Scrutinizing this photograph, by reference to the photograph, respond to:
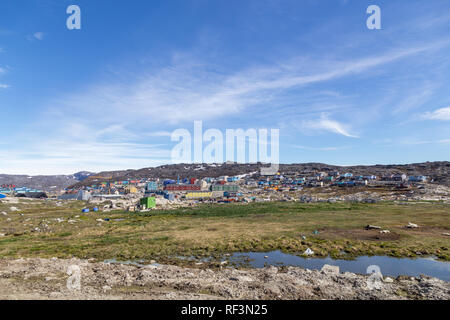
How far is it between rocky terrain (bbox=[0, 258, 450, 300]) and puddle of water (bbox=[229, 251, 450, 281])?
206cm

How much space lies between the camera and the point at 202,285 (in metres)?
12.3

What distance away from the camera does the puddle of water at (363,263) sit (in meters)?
15.2

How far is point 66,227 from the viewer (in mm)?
32531

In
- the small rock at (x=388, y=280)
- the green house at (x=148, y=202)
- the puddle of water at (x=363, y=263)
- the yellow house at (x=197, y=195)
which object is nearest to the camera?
the small rock at (x=388, y=280)

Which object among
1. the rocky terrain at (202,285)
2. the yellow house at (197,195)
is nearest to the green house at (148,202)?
the yellow house at (197,195)

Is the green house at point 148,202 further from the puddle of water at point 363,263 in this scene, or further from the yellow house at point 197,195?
the puddle of water at point 363,263

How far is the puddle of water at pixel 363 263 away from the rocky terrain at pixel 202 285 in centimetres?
206

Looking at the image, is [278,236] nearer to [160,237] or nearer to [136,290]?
[160,237]

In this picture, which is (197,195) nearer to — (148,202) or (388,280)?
(148,202)

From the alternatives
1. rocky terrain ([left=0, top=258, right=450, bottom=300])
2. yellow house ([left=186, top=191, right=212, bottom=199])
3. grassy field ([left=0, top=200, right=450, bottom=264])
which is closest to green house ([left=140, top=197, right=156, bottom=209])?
grassy field ([left=0, top=200, right=450, bottom=264])

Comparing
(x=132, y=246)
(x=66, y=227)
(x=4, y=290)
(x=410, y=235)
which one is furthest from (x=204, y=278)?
(x=66, y=227)

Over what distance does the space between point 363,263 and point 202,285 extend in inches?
465

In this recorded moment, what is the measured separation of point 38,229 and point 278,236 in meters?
29.4

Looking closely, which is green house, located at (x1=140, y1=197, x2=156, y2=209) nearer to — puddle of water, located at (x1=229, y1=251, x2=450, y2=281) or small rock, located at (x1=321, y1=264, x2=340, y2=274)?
Answer: puddle of water, located at (x1=229, y1=251, x2=450, y2=281)
